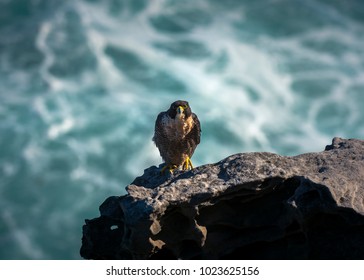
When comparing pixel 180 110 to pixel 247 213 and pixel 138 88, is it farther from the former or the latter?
pixel 138 88

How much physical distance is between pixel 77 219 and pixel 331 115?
10624 mm

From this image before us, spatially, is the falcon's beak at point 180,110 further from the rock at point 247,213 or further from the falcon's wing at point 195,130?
the rock at point 247,213

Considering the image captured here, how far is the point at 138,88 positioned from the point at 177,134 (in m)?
18.0

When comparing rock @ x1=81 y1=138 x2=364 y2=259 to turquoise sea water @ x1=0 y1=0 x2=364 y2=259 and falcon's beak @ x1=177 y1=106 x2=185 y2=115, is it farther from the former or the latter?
turquoise sea water @ x1=0 y1=0 x2=364 y2=259

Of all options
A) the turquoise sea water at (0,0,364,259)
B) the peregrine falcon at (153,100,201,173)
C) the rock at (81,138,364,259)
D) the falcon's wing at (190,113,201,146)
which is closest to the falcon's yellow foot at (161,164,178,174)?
the peregrine falcon at (153,100,201,173)

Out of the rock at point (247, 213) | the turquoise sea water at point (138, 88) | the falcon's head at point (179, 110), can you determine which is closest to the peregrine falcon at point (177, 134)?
the falcon's head at point (179, 110)

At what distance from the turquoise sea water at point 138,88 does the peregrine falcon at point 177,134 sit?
1014 centimetres

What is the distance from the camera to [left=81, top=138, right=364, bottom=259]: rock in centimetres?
726

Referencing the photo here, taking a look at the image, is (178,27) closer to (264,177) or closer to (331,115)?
(331,115)

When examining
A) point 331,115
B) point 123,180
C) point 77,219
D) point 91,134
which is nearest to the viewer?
point 77,219

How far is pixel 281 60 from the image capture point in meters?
29.7

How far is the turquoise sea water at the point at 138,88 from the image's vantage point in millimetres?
21797

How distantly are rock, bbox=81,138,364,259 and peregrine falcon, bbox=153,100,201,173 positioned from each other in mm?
1359

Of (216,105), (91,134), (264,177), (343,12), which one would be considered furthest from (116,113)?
(264,177)
